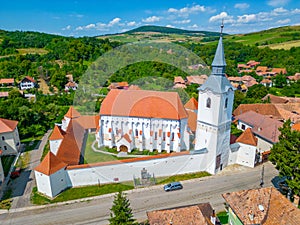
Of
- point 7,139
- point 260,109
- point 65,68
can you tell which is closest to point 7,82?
point 65,68

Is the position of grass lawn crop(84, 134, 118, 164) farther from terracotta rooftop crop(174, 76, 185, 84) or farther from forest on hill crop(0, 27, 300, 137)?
terracotta rooftop crop(174, 76, 185, 84)

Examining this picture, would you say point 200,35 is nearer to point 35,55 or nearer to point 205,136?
point 35,55

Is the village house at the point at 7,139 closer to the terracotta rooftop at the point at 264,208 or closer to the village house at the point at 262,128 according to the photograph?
the terracotta rooftop at the point at 264,208

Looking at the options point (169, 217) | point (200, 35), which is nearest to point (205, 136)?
point (169, 217)

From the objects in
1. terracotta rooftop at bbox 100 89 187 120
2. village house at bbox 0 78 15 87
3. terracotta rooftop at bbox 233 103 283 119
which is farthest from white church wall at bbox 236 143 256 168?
village house at bbox 0 78 15 87

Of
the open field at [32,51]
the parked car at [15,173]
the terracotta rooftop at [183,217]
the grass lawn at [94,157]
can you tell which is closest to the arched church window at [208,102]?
the terracotta rooftop at [183,217]
